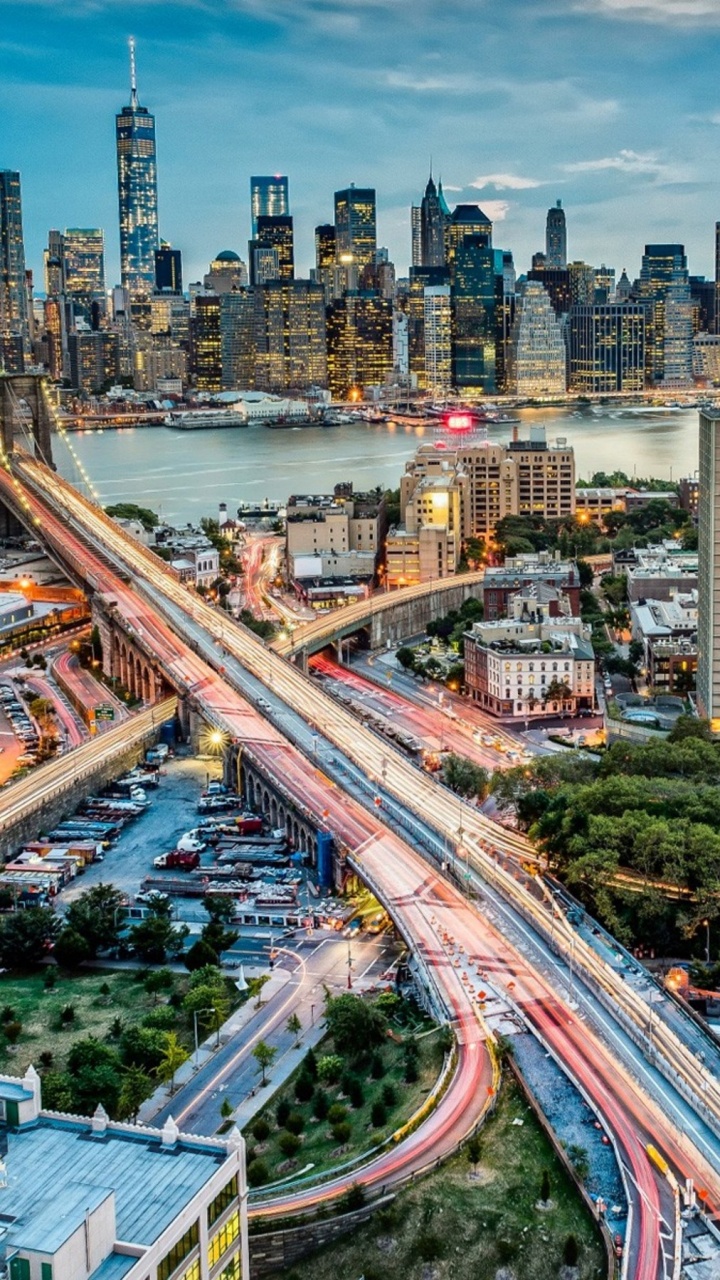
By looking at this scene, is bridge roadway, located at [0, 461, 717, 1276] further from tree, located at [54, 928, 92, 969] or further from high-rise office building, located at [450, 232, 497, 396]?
high-rise office building, located at [450, 232, 497, 396]

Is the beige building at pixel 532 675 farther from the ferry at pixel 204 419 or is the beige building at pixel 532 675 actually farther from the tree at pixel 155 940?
the ferry at pixel 204 419

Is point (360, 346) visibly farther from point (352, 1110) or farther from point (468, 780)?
point (352, 1110)

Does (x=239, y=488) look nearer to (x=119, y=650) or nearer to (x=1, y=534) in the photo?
(x=1, y=534)

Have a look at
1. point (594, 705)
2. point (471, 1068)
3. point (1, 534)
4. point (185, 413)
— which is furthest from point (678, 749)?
point (185, 413)

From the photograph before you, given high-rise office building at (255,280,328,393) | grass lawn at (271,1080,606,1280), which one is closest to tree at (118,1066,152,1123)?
grass lawn at (271,1080,606,1280)

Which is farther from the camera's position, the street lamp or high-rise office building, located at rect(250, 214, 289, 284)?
high-rise office building, located at rect(250, 214, 289, 284)
